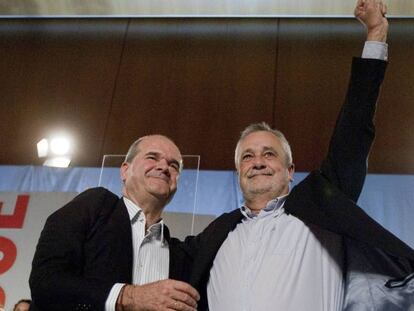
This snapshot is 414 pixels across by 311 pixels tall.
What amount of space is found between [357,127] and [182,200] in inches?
57.7

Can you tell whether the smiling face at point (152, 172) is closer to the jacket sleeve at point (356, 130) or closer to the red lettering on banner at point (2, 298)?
the jacket sleeve at point (356, 130)

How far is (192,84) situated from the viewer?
362 cm

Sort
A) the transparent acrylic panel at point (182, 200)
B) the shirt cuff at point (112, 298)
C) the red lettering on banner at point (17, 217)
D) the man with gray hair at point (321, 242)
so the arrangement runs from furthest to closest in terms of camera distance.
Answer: the red lettering on banner at point (17, 217) → the transparent acrylic panel at point (182, 200) → the man with gray hair at point (321, 242) → the shirt cuff at point (112, 298)

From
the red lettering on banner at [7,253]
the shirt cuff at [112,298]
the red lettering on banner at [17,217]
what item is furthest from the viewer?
the red lettering on banner at [17,217]

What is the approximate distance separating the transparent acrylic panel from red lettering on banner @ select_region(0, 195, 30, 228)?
1.67 ft

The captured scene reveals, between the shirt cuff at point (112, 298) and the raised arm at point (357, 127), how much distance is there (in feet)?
2.27

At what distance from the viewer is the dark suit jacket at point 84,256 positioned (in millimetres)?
1017

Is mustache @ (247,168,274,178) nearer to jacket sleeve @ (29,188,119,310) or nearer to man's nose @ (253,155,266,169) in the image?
man's nose @ (253,155,266,169)

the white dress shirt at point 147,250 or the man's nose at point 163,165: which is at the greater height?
the man's nose at point 163,165

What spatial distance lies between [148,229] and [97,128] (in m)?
2.21

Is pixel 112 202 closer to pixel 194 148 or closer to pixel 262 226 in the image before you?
pixel 262 226

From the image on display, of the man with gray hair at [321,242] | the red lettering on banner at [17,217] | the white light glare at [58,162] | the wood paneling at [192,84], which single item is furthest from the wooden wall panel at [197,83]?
the man with gray hair at [321,242]

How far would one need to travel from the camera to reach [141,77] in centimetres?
368

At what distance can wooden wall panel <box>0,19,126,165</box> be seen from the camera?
11.2 feet
